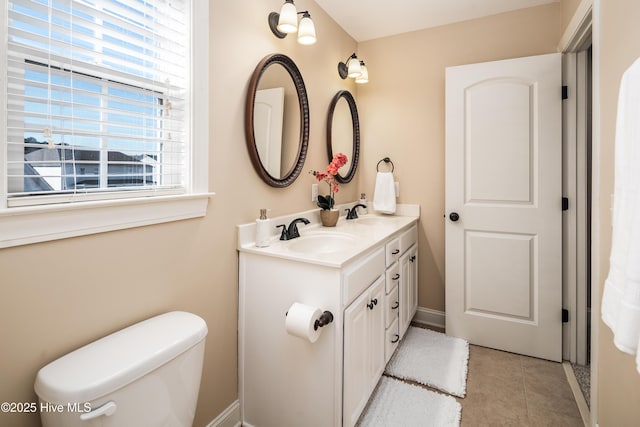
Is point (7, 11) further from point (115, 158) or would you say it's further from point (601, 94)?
point (601, 94)

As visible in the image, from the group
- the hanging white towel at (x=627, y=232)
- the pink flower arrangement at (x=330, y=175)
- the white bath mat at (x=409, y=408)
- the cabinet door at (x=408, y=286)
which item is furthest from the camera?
the cabinet door at (x=408, y=286)

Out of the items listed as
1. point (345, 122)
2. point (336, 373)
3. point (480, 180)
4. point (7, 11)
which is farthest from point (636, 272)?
point (345, 122)

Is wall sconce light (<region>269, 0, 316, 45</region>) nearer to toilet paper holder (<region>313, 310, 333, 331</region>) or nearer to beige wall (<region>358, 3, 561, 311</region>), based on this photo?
beige wall (<region>358, 3, 561, 311</region>)

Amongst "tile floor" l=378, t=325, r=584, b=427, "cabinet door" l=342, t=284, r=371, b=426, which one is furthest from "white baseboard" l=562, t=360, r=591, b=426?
"cabinet door" l=342, t=284, r=371, b=426

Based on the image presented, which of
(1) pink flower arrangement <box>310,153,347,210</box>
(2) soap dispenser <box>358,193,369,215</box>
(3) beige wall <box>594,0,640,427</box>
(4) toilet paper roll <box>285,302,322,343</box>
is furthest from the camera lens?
(2) soap dispenser <box>358,193,369,215</box>

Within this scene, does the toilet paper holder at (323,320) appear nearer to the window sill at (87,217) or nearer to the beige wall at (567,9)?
the window sill at (87,217)

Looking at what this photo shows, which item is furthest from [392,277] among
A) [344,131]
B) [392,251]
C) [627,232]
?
[627,232]

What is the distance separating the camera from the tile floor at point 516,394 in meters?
1.68

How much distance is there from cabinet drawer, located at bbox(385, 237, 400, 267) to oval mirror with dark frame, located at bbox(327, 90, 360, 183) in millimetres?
763

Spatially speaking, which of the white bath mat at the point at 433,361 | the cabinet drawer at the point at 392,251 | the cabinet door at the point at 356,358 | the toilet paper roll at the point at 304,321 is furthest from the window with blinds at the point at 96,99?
the white bath mat at the point at 433,361

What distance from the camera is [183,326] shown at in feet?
3.77

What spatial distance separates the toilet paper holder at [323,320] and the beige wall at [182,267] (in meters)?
0.51

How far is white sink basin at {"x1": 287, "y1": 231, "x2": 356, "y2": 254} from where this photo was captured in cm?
189

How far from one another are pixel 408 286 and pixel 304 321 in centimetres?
136
